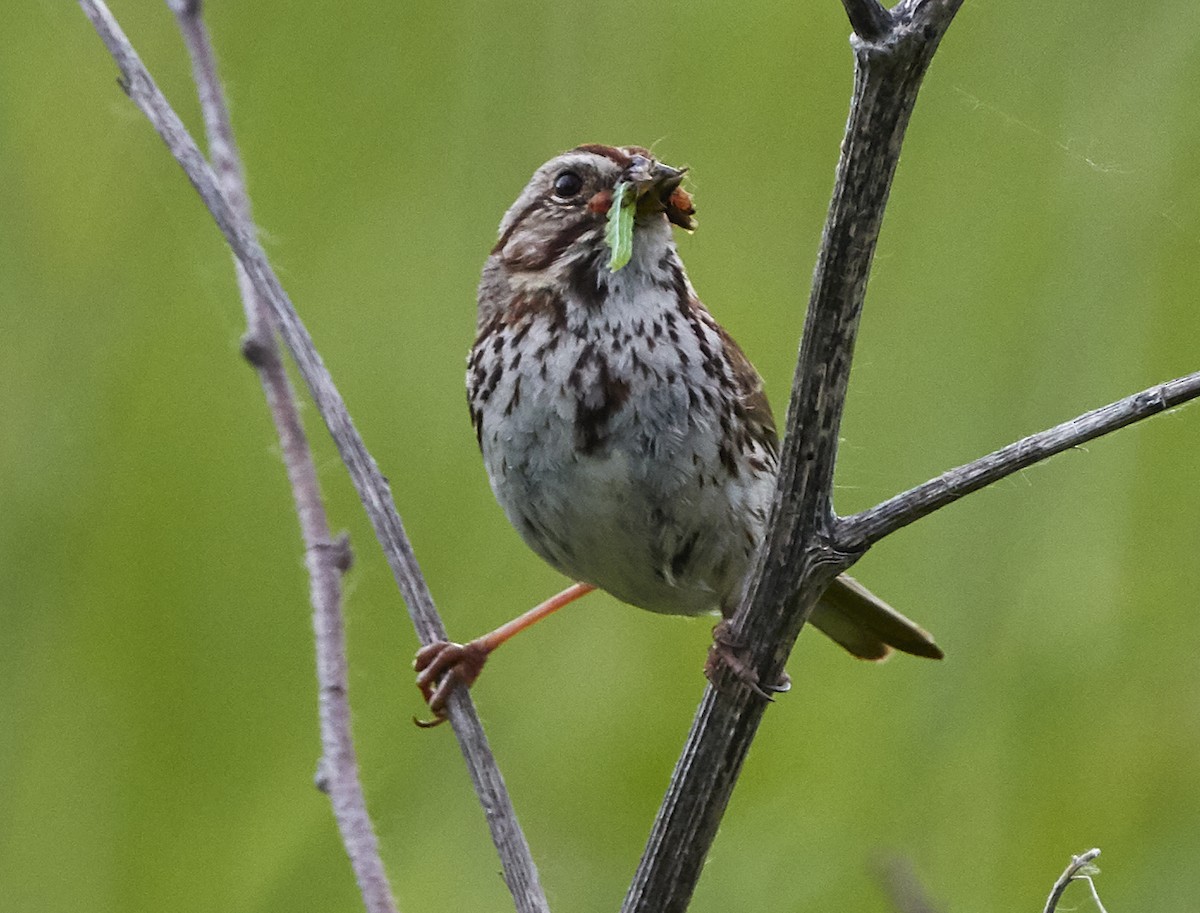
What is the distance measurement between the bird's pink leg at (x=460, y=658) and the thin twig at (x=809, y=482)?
0.41m

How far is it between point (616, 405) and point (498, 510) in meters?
0.70

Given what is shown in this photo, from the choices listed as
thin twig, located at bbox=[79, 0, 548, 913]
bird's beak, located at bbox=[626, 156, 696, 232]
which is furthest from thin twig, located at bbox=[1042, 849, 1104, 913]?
bird's beak, located at bbox=[626, 156, 696, 232]

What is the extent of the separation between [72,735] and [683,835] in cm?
129

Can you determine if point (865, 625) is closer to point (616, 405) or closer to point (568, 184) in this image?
point (616, 405)

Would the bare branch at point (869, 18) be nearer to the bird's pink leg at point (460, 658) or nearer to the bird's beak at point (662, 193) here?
the bird's beak at point (662, 193)

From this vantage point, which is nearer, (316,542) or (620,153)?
(316,542)

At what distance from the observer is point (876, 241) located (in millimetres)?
1102

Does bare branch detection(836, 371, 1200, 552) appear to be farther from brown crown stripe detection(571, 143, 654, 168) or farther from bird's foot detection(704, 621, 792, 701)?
brown crown stripe detection(571, 143, 654, 168)

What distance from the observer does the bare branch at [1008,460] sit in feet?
3.58

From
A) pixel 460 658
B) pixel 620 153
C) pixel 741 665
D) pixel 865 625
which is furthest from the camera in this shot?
pixel 865 625

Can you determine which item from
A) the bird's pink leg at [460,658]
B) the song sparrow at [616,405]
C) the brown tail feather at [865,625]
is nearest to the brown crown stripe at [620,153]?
the song sparrow at [616,405]

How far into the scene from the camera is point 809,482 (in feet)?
3.96

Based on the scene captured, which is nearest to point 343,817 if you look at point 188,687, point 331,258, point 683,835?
point 683,835

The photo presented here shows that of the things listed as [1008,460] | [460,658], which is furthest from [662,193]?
[1008,460]
